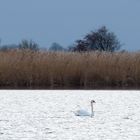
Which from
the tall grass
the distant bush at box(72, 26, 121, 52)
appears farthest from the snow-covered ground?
the distant bush at box(72, 26, 121, 52)

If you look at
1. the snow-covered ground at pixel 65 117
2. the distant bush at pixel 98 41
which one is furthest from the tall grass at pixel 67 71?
the distant bush at pixel 98 41

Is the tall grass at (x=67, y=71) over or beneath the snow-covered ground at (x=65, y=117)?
over

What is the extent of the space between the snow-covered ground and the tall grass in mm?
2391

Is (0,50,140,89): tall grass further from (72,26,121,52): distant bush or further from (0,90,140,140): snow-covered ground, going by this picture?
(72,26,121,52): distant bush

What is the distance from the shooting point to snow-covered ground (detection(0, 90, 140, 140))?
879 cm

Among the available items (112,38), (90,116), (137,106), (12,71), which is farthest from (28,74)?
(112,38)

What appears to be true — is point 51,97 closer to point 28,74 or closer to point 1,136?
point 28,74

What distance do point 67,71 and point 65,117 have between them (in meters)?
7.90

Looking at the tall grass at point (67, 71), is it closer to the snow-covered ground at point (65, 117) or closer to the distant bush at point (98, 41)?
the snow-covered ground at point (65, 117)

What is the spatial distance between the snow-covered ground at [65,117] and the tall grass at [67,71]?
2.39 m

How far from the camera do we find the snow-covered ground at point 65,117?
8785 millimetres

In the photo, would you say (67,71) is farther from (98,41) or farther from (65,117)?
(98,41)

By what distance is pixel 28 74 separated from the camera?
725 inches

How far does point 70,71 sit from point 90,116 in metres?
7.74
